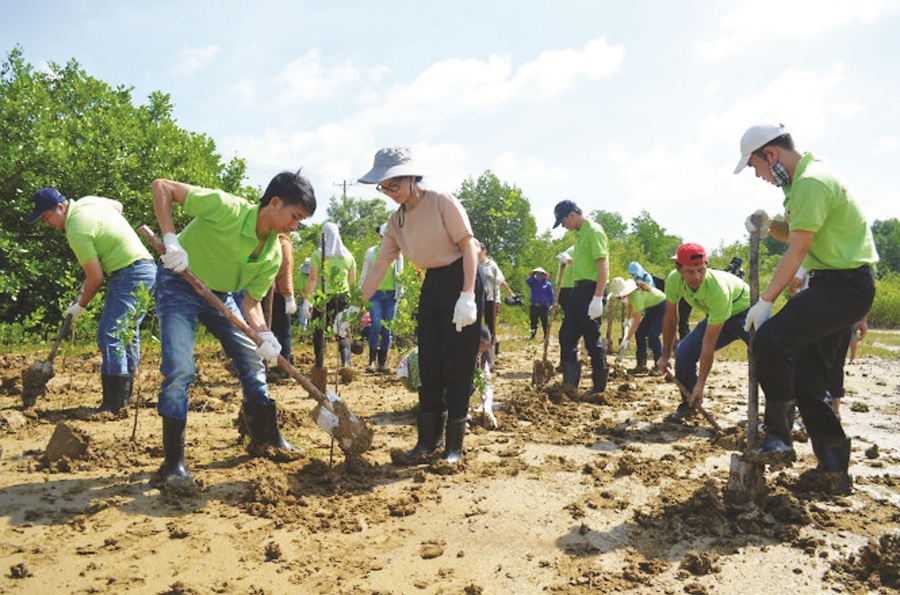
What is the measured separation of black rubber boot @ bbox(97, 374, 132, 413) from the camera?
16.5 feet

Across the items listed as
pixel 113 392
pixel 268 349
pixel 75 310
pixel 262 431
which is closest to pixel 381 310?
pixel 113 392


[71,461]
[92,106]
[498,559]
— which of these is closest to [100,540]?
[71,461]

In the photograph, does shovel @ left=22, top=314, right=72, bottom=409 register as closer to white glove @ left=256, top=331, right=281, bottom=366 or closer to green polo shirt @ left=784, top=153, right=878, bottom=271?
white glove @ left=256, top=331, right=281, bottom=366

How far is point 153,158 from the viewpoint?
10.8 m

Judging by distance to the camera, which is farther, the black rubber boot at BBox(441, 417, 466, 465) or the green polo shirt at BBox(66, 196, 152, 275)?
the green polo shirt at BBox(66, 196, 152, 275)

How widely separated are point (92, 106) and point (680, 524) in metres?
12.4

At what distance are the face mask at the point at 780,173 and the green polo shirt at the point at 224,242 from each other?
2.78m

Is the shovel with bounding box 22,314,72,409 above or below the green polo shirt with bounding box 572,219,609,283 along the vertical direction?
below

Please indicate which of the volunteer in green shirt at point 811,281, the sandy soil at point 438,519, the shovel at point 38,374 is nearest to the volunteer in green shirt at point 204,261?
the sandy soil at point 438,519

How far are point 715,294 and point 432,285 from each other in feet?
7.18

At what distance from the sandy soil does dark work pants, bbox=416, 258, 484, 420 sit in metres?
0.46

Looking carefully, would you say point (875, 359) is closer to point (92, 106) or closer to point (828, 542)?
point (828, 542)

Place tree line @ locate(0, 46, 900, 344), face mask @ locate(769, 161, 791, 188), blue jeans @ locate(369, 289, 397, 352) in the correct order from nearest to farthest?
face mask @ locate(769, 161, 791, 188) < blue jeans @ locate(369, 289, 397, 352) < tree line @ locate(0, 46, 900, 344)

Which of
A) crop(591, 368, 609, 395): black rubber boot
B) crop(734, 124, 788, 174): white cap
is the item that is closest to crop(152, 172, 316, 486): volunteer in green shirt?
crop(734, 124, 788, 174): white cap
